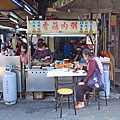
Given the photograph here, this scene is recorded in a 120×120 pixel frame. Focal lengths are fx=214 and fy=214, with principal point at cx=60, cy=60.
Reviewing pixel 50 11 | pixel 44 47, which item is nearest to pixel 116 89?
pixel 44 47

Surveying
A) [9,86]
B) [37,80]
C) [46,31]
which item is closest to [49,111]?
A: [37,80]

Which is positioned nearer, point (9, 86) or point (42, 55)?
point (9, 86)

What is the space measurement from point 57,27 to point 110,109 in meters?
2.26

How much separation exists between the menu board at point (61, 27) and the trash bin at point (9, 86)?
112cm

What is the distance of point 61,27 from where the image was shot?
17.1ft

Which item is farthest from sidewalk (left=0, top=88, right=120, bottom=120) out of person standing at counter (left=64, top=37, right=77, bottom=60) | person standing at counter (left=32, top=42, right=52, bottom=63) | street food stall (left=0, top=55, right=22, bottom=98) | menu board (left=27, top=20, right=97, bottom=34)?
person standing at counter (left=64, top=37, right=77, bottom=60)

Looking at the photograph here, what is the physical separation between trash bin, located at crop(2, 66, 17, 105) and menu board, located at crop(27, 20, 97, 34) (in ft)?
3.67

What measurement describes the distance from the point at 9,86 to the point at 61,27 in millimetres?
1864

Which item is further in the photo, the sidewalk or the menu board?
the menu board

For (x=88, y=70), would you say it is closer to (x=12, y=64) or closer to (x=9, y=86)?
(x=9, y=86)

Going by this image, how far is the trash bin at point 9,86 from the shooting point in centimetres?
489

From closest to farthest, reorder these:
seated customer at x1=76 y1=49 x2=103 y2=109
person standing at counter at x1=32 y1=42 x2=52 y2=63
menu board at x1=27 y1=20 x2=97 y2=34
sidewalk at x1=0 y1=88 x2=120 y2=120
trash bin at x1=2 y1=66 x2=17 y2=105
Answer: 1. sidewalk at x1=0 y1=88 x2=120 y2=120
2. seated customer at x1=76 y1=49 x2=103 y2=109
3. trash bin at x1=2 y1=66 x2=17 y2=105
4. menu board at x1=27 y1=20 x2=97 y2=34
5. person standing at counter at x1=32 y1=42 x2=52 y2=63

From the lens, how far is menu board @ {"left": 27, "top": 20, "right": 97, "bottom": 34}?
516 centimetres

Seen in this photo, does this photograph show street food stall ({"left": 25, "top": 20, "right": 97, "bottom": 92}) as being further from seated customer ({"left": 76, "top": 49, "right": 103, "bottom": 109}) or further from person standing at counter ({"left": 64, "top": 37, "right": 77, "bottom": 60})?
person standing at counter ({"left": 64, "top": 37, "right": 77, "bottom": 60})
